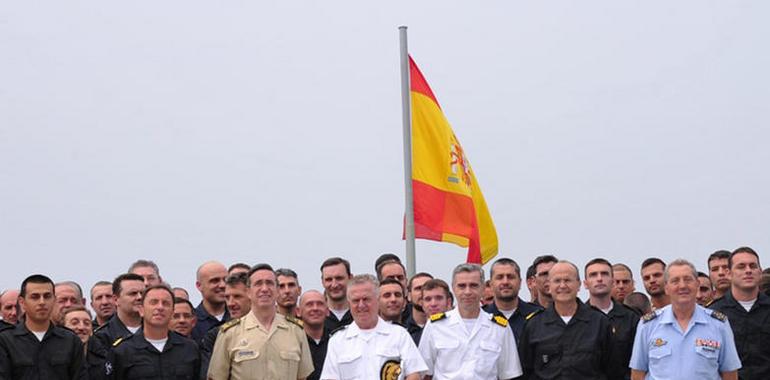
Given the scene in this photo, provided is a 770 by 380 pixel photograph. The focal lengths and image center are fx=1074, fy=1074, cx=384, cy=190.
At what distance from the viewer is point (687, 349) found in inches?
367

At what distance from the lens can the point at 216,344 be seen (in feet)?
30.3

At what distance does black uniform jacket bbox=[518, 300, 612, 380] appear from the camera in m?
9.63

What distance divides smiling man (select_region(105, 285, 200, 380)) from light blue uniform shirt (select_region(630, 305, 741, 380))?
3.98 m

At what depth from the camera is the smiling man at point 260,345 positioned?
908 cm

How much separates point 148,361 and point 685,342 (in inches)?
184

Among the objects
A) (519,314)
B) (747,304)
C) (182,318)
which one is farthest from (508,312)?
(182,318)

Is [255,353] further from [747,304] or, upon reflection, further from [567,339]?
[747,304]

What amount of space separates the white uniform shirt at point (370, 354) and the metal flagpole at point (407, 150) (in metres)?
6.11

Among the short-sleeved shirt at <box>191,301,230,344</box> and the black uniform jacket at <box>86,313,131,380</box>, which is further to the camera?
the short-sleeved shirt at <box>191,301,230,344</box>

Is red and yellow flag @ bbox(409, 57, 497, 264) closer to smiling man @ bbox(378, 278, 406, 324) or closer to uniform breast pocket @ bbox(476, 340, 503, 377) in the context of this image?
smiling man @ bbox(378, 278, 406, 324)

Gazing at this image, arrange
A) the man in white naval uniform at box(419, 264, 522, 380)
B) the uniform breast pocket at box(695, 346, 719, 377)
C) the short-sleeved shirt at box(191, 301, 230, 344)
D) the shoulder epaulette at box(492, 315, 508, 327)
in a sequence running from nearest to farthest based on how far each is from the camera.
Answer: the uniform breast pocket at box(695, 346, 719, 377), the man in white naval uniform at box(419, 264, 522, 380), the shoulder epaulette at box(492, 315, 508, 327), the short-sleeved shirt at box(191, 301, 230, 344)

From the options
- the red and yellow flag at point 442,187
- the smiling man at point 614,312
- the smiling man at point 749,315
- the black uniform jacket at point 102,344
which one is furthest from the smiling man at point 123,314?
the red and yellow flag at point 442,187

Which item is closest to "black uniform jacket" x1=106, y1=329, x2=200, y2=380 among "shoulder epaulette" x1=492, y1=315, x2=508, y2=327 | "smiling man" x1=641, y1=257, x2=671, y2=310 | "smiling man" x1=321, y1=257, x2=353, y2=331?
"smiling man" x1=321, y1=257, x2=353, y2=331

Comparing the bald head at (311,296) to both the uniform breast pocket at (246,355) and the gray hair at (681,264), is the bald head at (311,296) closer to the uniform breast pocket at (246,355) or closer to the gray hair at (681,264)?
the uniform breast pocket at (246,355)
